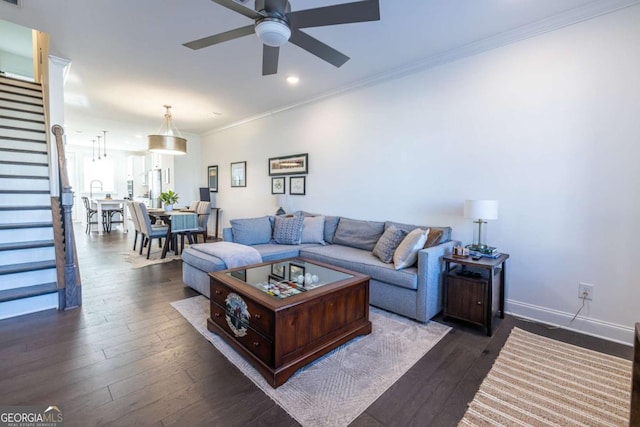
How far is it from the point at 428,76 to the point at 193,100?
3.70 metres

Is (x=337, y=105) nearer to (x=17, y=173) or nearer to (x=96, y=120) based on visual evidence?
(x=17, y=173)

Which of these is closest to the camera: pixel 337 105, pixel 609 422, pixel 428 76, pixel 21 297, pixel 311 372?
pixel 609 422

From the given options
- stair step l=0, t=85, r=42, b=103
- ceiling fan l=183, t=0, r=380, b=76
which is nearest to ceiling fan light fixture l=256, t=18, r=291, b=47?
ceiling fan l=183, t=0, r=380, b=76

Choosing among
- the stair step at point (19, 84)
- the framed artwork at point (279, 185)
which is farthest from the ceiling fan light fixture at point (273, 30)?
the stair step at point (19, 84)

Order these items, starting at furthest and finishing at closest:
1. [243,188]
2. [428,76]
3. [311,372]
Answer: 1. [243,188]
2. [428,76]
3. [311,372]

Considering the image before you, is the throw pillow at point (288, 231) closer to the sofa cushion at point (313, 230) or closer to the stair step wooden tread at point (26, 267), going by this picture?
the sofa cushion at point (313, 230)

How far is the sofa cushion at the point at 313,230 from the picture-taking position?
411 cm

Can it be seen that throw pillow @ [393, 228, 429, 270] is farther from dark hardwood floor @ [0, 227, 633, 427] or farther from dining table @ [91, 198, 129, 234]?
dining table @ [91, 198, 129, 234]

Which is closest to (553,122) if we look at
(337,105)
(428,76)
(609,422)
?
(428,76)

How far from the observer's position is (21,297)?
105 inches

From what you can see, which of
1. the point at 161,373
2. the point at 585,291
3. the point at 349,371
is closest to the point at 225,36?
the point at 161,373

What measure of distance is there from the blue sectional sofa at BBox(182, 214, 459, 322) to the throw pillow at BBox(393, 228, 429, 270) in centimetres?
5

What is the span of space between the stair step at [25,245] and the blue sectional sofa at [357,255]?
143 centimetres

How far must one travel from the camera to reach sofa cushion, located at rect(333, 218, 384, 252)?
362 cm
